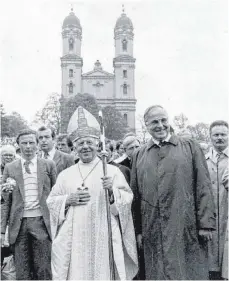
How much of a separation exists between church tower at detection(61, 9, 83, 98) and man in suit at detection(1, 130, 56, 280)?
72.7 meters

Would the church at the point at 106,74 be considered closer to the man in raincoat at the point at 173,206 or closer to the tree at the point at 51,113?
the tree at the point at 51,113

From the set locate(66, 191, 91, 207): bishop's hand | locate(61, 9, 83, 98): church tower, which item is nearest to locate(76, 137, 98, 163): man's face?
locate(66, 191, 91, 207): bishop's hand

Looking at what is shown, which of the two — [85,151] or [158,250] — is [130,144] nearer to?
[85,151]

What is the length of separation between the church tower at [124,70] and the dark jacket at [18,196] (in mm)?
70435

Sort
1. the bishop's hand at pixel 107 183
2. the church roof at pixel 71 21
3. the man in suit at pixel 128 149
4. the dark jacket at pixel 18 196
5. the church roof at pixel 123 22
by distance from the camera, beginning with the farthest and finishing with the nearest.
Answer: the church roof at pixel 123 22 → the church roof at pixel 71 21 → the man in suit at pixel 128 149 → the dark jacket at pixel 18 196 → the bishop's hand at pixel 107 183

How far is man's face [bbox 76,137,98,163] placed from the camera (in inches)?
172

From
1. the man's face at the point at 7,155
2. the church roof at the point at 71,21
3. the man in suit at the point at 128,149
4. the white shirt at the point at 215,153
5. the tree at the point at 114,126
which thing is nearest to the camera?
the white shirt at the point at 215,153

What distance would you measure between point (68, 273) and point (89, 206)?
70 cm

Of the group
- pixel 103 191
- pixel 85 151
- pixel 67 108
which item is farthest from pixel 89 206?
pixel 67 108

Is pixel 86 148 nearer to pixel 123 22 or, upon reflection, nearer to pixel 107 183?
pixel 107 183

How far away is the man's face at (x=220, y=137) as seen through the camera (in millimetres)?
4742

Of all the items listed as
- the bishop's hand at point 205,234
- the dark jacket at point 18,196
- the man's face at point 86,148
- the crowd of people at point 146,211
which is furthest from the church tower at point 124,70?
the bishop's hand at point 205,234

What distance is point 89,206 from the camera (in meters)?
4.28

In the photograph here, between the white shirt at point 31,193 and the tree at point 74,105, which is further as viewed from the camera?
the tree at point 74,105
